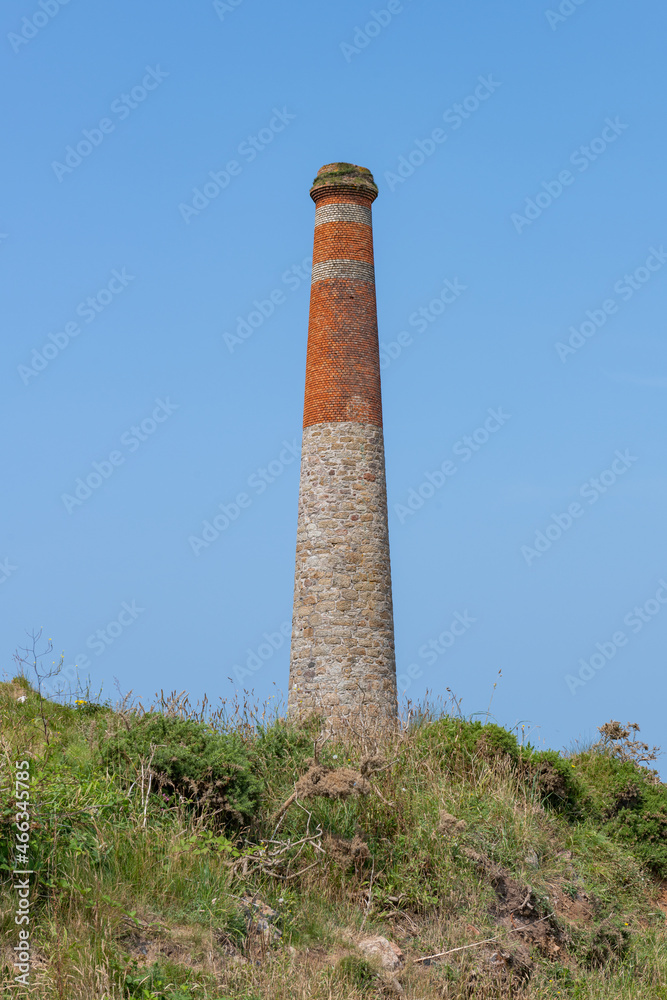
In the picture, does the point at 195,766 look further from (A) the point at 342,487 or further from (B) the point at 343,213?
(B) the point at 343,213

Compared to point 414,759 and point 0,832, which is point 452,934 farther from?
point 0,832

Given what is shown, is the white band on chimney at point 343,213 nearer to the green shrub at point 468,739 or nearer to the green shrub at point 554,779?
the green shrub at point 468,739

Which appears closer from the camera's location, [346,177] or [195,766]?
[195,766]

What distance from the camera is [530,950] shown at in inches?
411

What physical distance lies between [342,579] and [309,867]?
34.5 feet

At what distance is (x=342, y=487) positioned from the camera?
20.5 m

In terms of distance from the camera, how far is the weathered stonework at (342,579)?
19547 millimetres

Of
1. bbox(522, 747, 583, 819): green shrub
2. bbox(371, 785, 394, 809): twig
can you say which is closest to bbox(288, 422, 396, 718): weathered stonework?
bbox(522, 747, 583, 819): green shrub

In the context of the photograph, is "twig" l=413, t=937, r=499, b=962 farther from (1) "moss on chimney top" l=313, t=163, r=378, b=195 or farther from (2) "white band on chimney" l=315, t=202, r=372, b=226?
(1) "moss on chimney top" l=313, t=163, r=378, b=195

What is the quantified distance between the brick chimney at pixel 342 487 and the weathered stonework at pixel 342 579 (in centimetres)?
2

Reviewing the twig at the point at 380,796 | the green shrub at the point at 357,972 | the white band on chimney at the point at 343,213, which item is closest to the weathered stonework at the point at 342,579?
the white band on chimney at the point at 343,213

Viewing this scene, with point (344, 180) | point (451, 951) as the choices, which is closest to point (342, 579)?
point (344, 180)

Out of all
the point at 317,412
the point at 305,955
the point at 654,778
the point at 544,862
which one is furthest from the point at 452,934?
the point at 317,412

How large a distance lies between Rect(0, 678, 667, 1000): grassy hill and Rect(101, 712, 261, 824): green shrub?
3cm
